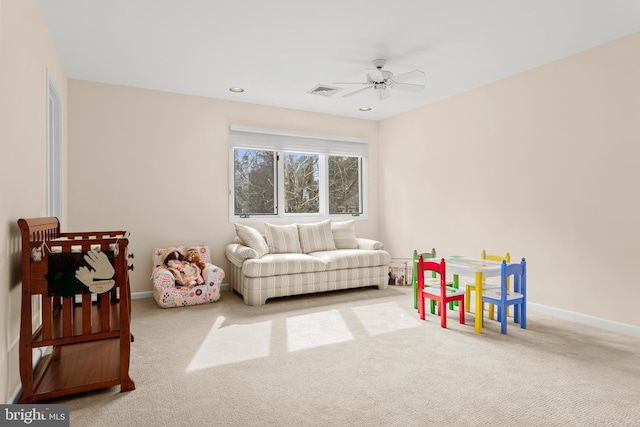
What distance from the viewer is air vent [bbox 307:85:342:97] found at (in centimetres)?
441

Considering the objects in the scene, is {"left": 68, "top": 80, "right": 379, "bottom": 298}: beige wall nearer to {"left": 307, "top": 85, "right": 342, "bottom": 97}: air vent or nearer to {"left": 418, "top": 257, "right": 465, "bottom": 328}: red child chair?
{"left": 307, "top": 85, "right": 342, "bottom": 97}: air vent

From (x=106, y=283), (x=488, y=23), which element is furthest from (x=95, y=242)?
(x=488, y=23)

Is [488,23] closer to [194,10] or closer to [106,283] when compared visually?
[194,10]

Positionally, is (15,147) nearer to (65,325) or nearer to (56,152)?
(65,325)

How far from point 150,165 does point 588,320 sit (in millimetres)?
5014

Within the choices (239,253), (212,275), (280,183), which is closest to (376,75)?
(280,183)

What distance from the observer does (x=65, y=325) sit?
2.14 meters

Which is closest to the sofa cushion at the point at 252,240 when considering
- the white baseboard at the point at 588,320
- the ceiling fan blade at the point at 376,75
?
the ceiling fan blade at the point at 376,75

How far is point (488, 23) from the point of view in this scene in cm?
307

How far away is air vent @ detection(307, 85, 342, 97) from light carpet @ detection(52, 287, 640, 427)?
2564 millimetres

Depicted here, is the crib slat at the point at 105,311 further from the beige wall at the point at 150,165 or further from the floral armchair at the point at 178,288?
the beige wall at the point at 150,165

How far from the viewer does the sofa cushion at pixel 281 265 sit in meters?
4.26

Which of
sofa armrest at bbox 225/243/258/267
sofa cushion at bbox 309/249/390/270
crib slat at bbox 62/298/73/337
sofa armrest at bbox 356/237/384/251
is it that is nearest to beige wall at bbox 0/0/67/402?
crib slat at bbox 62/298/73/337

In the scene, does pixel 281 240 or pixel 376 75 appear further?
pixel 281 240
